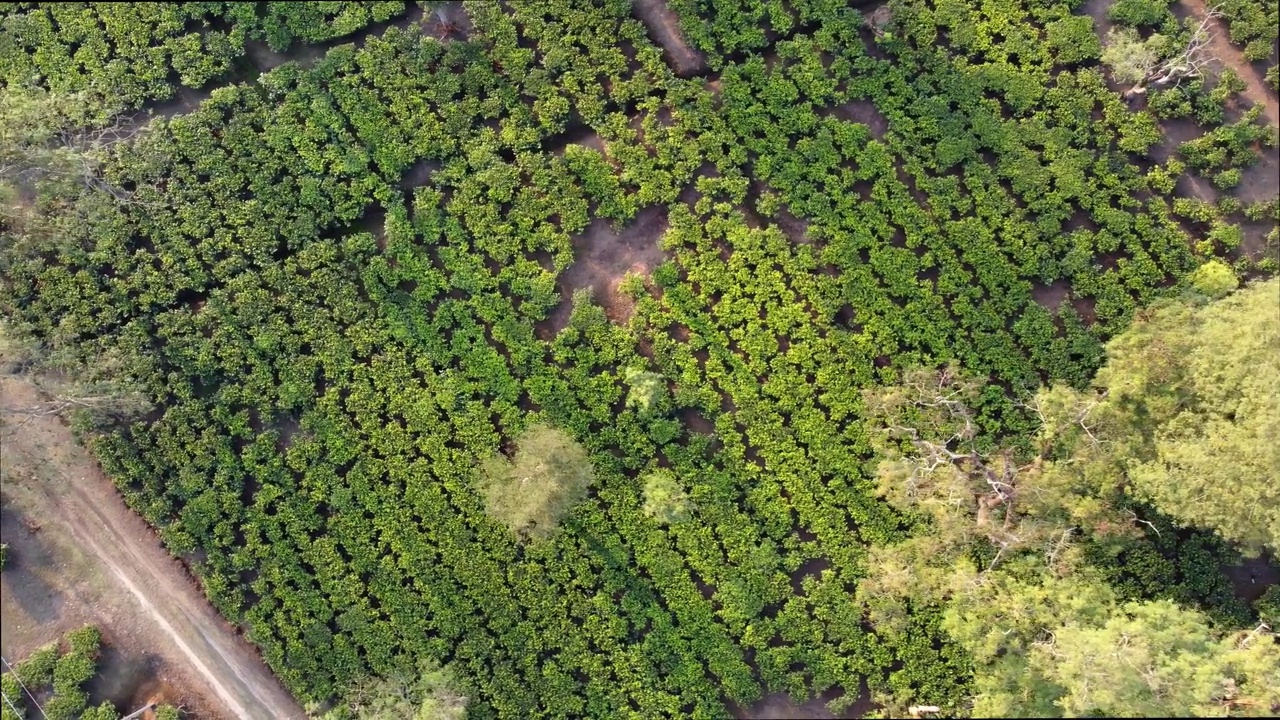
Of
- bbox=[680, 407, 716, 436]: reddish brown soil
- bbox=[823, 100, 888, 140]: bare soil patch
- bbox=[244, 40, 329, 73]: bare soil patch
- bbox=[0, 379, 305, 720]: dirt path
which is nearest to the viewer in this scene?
bbox=[680, 407, 716, 436]: reddish brown soil

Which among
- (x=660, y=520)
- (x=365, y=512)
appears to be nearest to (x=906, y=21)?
(x=660, y=520)

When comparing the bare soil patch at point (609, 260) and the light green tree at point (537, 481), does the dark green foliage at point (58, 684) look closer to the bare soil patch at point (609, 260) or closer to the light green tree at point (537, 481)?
the light green tree at point (537, 481)

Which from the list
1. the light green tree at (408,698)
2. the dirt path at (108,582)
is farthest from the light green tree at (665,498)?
the dirt path at (108,582)

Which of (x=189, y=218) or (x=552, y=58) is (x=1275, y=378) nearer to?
(x=552, y=58)

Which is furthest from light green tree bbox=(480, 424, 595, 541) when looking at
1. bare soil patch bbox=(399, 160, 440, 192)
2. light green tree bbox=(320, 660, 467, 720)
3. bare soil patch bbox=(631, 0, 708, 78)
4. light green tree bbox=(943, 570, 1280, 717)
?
bare soil patch bbox=(631, 0, 708, 78)

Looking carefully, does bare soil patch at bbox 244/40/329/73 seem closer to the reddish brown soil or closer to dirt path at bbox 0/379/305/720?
dirt path at bbox 0/379/305/720

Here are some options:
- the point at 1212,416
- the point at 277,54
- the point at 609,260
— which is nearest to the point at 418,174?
the point at 277,54

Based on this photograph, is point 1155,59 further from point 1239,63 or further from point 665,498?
point 665,498
